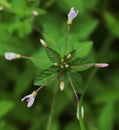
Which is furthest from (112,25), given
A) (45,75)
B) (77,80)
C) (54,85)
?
(45,75)

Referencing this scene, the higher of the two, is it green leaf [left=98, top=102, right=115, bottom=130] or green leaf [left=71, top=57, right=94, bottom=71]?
green leaf [left=71, top=57, right=94, bottom=71]

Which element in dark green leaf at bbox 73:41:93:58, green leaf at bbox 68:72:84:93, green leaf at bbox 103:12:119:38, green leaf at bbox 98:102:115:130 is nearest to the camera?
green leaf at bbox 68:72:84:93

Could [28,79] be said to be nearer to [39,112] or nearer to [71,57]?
Answer: [39,112]

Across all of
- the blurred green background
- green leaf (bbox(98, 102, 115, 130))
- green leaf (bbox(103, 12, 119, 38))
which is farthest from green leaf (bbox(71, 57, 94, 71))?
green leaf (bbox(103, 12, 119, 38))

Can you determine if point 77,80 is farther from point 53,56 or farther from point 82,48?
point 82,48

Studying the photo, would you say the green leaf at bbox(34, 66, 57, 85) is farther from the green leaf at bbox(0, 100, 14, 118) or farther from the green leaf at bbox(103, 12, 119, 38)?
the green leaf at bbox(103, 12, 119, 38)

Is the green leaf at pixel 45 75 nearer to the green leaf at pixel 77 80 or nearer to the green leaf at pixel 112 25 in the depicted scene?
the green leaf at pixel 77 80

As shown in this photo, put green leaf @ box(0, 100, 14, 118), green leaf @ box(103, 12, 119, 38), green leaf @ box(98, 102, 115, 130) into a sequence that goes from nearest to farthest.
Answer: green leaf @ box(0, 100, 14, 118) → green leaf @ box(98, 102, 115, 130) → green leaf @ box(103, 12, 119, 38)

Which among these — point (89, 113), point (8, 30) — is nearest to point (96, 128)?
point (89, 113)
